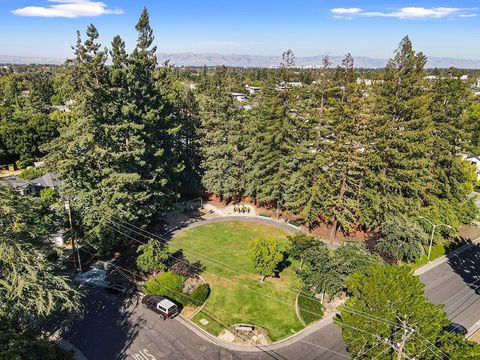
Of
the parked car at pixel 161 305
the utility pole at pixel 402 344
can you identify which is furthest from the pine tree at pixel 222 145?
the utility pole at pixel 402 344

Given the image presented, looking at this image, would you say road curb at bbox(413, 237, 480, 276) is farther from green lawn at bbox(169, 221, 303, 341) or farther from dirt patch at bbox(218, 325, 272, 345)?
dirt patch at bbox(218, 325, 272, 345)

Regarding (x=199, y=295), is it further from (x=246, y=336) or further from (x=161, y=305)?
(x=246, y=336)

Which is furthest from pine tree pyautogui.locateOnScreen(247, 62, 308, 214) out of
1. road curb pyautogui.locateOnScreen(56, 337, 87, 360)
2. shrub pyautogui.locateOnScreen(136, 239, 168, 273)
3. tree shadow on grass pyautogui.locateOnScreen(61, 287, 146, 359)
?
road curb pyautogui.locateOnScreen(56, 337, 87, 360)

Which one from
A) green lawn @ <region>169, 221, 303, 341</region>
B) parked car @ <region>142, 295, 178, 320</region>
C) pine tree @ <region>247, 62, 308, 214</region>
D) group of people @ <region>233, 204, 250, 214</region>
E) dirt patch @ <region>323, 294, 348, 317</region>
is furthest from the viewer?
group of people @ <region>233, 204, 250, 214</region>

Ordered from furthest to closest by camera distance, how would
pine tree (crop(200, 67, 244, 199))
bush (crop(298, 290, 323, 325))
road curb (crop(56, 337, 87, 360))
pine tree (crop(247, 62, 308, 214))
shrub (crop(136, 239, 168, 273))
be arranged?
1. pine tree (crop(200, 67, 244, 199))
2. pine tree (crop(247, 62, 308, 214))
3. shrub (crop(136, 239, 168, 273))
4. bush (crop(298, 290, 323, 325))
5. road curb (crop(56, 337, 87, 360))

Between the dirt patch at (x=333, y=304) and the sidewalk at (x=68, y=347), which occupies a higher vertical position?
the sidewalk at (x=68, y=347)

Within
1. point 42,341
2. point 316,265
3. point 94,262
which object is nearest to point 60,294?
point 42,341

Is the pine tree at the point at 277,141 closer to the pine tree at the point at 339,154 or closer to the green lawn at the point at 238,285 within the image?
the pine tree at the point at 339,154
